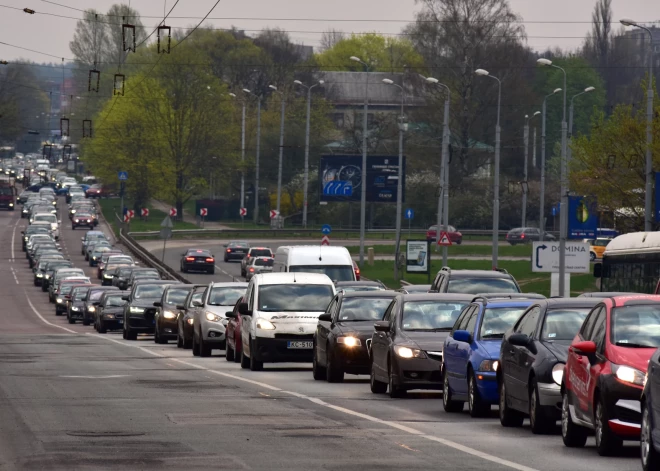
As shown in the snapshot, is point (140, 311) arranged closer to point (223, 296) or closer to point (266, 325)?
point (223, 296)

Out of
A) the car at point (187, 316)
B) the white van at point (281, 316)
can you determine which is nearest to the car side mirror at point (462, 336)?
the white van at point (281, 316)

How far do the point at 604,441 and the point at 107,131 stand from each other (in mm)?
118756

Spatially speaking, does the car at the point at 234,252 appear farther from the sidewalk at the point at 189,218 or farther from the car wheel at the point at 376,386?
the car wheel at the point at 376,386

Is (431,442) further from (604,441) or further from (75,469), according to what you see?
(75,469)

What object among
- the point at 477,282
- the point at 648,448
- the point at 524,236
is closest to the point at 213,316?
the point at 477,282

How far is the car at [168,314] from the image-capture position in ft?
135

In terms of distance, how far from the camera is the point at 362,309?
2508 centimetres

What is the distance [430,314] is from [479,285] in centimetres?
882

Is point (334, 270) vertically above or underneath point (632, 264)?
underneath

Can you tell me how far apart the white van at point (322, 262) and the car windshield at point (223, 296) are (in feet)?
14.2

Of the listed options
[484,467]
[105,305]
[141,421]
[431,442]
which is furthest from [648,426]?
[105,305]

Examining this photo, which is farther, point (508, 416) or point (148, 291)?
point (148, 291)

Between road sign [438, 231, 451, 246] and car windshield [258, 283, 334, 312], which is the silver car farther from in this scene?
road sign [438, 231, 451, 246]

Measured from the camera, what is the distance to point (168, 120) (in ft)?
412
